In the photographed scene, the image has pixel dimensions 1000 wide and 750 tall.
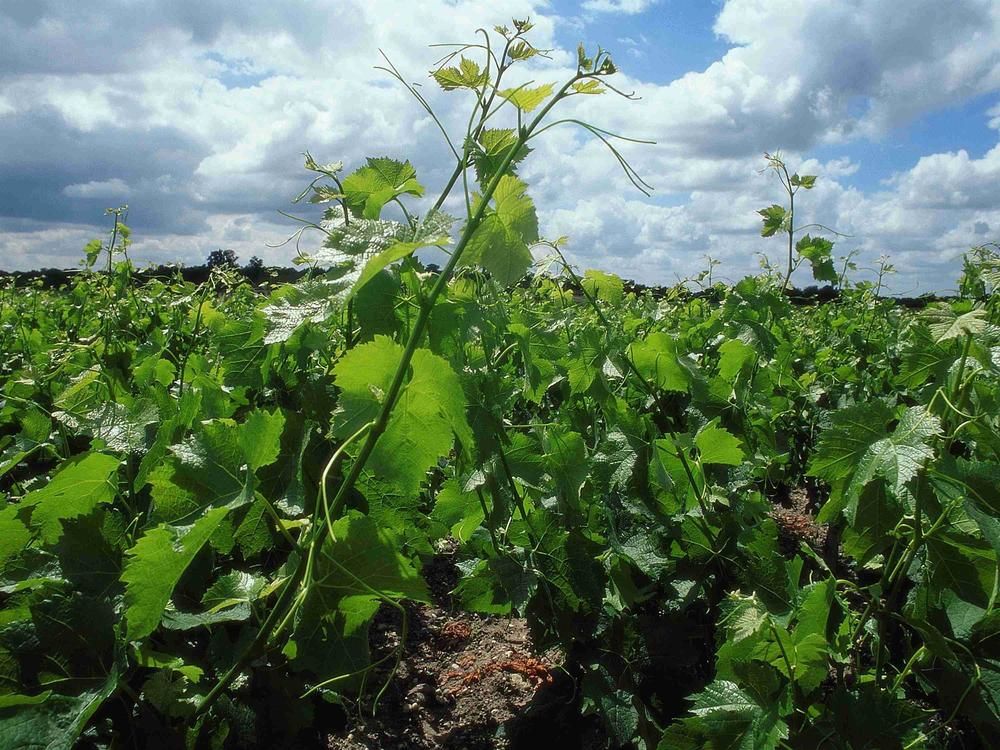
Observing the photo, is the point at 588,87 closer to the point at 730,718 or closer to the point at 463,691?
the point at 730,718

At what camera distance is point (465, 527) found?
187 centimetres

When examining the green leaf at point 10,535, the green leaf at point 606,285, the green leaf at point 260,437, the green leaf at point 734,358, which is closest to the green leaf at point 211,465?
the green leaf at point 260,437

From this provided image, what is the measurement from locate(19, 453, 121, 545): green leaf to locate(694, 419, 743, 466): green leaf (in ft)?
4.21

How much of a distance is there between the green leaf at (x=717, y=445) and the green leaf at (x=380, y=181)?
3.00ft

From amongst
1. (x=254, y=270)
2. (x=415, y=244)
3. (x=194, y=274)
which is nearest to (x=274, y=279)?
(x=254, y=270)

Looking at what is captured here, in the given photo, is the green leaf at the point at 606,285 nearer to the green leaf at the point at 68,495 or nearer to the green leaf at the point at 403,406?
the green leaf at the point at 403,406

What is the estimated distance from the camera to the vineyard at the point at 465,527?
1138 millimetres

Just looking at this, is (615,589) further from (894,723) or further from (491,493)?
(894,723)

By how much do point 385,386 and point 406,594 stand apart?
0.32 meters

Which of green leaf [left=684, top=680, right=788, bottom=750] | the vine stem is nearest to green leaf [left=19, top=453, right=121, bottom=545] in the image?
the vine stem

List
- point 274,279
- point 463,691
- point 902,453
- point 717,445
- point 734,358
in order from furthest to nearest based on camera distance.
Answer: point 274,279 → point 734,358 → point 463,691 → point 717,445 → point 902,453

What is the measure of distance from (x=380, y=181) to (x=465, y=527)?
872mm

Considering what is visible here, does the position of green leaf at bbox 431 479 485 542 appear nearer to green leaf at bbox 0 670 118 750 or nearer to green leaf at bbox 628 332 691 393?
green leaf at bbox 628 332 691 393

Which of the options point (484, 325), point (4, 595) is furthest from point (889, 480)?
point (4, 595)
